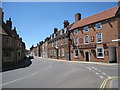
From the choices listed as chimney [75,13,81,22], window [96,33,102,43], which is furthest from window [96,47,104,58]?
chimney [75,13,81,22]

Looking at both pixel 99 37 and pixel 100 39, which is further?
pixel 99 37

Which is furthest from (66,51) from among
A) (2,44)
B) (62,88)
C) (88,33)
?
(62,88)

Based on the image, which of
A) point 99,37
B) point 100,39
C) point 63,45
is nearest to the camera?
point 100,39

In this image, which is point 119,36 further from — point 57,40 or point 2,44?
point 57,40

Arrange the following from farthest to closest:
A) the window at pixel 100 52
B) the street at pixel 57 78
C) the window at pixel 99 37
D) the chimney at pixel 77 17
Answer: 1. the chimney at pixel 77 17
2. the window at pixel 99 37
3. the window at pixel 100 52
4. the street at pixel 57 78

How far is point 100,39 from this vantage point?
23219 millimetres

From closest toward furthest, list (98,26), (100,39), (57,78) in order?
(57,78)
(100,39)
(98,26)

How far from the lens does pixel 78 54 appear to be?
2891 centimetres

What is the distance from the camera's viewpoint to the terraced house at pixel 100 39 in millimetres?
20456

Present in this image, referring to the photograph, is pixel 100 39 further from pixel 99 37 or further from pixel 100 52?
pixel 100 52

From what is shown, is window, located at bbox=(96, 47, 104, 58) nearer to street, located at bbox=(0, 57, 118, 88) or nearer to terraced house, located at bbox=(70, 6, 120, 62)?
terraced house, located at bbox=(70, 6, 120, 62)

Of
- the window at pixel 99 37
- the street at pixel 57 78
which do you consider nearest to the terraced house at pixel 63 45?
the window at pixel 99 37

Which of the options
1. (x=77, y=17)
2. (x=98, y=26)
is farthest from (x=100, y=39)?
(x=77, y=17)

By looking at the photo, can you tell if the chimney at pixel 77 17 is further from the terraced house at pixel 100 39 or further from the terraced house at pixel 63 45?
the terraced house at pixel 100 39
